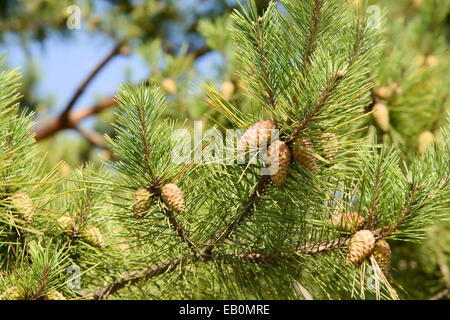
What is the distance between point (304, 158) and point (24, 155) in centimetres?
37

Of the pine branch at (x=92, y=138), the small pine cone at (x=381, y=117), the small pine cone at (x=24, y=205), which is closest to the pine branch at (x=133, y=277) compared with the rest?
the small pine cone at (x=24, y=205)

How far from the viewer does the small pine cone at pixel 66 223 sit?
0.58m

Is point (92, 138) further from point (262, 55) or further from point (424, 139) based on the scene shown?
point (262, 55)

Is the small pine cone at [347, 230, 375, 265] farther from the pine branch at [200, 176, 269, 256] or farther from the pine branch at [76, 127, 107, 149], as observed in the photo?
the pine branch at [76, 127, 107, 149]

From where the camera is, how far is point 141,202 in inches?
19.7

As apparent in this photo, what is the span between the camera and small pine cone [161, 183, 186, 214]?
19.8 inches

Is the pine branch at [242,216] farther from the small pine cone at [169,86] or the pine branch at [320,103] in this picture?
the small pine cone at [169,86]

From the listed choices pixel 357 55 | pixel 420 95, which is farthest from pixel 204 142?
pixel 420 95

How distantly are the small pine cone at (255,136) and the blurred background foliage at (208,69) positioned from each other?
0.09 metres

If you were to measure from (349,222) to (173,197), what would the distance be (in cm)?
25

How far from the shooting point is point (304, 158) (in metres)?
0.49

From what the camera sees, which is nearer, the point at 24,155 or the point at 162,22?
the point at 24,155

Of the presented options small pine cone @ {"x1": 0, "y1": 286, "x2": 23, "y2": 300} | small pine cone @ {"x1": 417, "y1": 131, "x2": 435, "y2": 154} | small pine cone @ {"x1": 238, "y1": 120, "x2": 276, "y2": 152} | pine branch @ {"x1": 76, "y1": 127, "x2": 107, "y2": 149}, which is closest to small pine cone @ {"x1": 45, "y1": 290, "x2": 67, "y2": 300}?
small pine cone @ {"x1": 0, "y1": 286, "x2": 23, "y2": 300}
